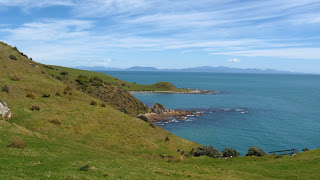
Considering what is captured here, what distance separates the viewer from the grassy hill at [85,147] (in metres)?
20.3

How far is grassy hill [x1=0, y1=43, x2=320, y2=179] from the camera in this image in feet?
66.6

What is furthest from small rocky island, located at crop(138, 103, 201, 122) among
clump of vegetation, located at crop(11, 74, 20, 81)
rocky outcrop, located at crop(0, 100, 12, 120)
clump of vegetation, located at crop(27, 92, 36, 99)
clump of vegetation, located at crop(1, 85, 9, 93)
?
rocky outcrop, located at crop(0, 100, 12, 120)

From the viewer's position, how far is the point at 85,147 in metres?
31.3

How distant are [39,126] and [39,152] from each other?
13.1 m

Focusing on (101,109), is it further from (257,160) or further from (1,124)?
(257,160)

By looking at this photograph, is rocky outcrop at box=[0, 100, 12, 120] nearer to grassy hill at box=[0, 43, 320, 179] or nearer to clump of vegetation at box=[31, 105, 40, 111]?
grassy hill at box=[0, 43, 320, 179]

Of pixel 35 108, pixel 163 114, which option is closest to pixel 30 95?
pixel 35 108

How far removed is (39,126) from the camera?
3503 centimetres

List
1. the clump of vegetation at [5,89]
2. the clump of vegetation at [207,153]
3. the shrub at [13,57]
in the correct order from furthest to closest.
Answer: the shrub at [13,57] < the clump of vegetation at [5,89] < the clump of vegetation at [207,153]

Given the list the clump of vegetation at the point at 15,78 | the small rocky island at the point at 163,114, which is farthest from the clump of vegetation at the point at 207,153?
the small rocky island at the point at 163,114

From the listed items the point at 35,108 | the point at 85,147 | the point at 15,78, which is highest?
the point at 15,78

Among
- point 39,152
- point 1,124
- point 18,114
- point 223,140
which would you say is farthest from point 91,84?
point 39,152

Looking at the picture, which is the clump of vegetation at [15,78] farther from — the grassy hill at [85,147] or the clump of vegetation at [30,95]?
the clump of vegetation at [30,95]

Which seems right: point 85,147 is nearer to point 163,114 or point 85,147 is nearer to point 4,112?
point 4,112
